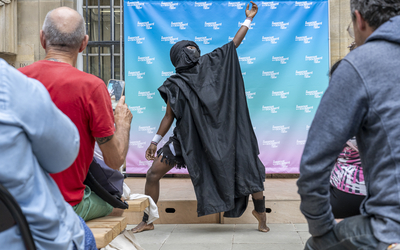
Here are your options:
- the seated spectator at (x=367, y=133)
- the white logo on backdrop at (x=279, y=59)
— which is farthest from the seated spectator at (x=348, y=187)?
the white logo on backdrop at (x=279, y=59)

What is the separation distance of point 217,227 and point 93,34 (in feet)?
12.7

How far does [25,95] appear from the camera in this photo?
3.81 ft

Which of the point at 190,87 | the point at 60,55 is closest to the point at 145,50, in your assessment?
the point at 190,87

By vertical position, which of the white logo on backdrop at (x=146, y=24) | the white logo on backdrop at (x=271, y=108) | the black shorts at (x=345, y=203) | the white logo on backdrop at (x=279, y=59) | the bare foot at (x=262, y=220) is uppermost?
the white logo on backdrop at (x=146, y=24)

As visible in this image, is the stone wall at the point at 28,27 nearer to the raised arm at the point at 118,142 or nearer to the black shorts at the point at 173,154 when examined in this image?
the black shorts at the point at 173,154

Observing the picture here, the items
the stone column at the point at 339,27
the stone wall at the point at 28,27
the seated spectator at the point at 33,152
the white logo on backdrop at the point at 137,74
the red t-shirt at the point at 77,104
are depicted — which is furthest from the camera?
the stone wall at the point at 28,27

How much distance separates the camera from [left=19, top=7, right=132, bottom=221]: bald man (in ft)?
6.16

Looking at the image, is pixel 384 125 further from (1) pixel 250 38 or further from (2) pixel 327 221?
(1) pixel 250 38

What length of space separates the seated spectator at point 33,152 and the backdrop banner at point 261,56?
423 cm

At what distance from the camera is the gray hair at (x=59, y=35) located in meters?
1.96

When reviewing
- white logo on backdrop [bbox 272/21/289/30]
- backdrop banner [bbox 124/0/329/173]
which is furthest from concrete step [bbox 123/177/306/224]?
white logo on backdrop [bbox 272/21/289/30]

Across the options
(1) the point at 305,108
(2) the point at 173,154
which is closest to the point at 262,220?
(2) the point at 173,154

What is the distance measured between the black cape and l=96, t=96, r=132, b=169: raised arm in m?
1.62

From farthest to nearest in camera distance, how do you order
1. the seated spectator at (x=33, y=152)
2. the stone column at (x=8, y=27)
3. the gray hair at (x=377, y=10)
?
the stone column at (x=8, y=27) < the gray hair at (x=377, y=10) < the seated spectator at (x=33, y=152)
